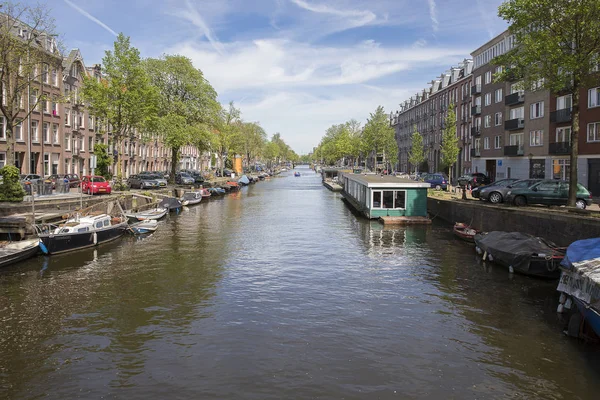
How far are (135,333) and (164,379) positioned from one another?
352 cm

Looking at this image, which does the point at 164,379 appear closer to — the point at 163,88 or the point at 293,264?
the point at 293,264

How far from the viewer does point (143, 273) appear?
22.7 m

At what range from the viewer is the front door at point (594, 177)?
146 feet

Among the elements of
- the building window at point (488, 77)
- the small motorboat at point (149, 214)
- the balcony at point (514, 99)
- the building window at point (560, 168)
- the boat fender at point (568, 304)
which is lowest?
the boat fender at point (568, 304)

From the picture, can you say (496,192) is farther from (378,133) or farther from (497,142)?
(378,133)

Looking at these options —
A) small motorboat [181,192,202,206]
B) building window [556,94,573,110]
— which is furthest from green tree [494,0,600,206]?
small motorboat [181,192,202,206]

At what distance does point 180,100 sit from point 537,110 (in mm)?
43482

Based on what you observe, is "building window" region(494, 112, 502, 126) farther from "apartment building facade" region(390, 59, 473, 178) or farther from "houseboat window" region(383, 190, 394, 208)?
"houseboat window" region(383, 190, 394, 208)

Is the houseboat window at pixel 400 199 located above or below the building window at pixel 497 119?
below

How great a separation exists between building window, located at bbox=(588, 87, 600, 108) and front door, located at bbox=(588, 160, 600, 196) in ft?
17.0

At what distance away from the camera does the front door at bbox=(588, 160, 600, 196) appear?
4456 cm

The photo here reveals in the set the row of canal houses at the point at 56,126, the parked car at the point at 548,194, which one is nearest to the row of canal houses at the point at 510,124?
the parked car at the point at 548,194

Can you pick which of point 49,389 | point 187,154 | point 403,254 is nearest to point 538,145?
point 403,254

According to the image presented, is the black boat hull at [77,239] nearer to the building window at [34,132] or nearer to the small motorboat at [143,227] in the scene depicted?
the small motorboat at [143,227]
